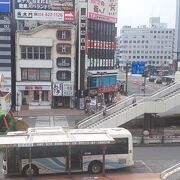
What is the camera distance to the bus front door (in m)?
22.0

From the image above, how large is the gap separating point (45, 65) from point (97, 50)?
11.5 metres

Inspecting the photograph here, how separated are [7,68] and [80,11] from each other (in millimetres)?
12755

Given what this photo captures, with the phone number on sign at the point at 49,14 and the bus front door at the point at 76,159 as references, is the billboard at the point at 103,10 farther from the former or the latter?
the bus front door at the point at 76,159

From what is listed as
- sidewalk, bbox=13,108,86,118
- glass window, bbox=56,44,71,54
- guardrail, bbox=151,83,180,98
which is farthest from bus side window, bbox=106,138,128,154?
glass window, bbox=56,44,71,54

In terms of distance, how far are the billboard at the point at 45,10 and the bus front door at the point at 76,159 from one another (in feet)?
109

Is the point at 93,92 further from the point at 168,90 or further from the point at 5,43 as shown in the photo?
the point at 168,90

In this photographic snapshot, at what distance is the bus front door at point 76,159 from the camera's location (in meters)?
22.0

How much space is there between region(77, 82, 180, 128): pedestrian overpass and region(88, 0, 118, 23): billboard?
26378 mm

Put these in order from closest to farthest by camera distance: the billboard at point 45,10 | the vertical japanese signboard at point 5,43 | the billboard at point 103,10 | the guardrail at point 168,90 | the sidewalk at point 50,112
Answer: the guardrail at point 168,90 < the sidewalk at point 50,112 < the vertical japanese signboard at point 5,43 < the billboard at point 45,10 < the billboard at point 103,10

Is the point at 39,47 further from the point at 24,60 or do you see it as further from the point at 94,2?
the point at 94,2

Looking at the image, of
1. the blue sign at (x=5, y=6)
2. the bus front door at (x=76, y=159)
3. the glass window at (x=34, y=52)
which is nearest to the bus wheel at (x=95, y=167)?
the bus front door at (x=76, y=159)

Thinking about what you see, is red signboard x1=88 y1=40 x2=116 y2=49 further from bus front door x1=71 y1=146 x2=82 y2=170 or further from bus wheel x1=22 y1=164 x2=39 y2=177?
bus wheel x1=22 y1=164 x2=39 y2=177

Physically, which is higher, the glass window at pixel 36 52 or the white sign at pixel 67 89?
the glass window at pixel 36 52

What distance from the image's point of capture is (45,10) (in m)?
52.1
